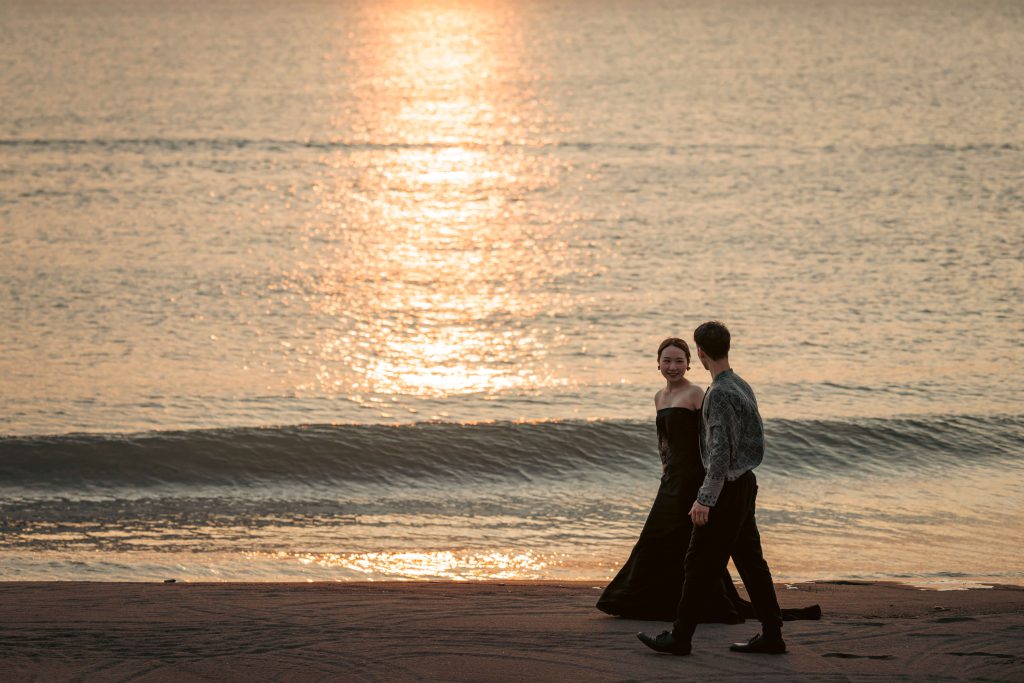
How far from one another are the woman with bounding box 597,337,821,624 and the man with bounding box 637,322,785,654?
591mm

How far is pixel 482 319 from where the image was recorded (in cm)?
2119

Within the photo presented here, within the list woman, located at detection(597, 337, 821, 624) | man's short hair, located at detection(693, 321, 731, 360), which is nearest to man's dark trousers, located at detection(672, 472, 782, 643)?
man's short hair, located at detection(693, 321, 731, 360)

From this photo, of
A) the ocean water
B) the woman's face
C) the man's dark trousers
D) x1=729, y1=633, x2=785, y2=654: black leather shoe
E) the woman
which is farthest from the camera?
the ocean water

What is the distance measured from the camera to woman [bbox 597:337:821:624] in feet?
25.2

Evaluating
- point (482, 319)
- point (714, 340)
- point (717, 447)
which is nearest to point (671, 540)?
point (717, 447)

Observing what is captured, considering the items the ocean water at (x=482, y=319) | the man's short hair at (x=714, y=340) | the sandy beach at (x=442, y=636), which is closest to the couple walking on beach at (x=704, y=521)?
the man's short hair at (x=714, y=340)

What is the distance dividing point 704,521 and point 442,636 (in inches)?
74.1

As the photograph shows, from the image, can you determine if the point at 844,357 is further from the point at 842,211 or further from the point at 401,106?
the point at 401,106

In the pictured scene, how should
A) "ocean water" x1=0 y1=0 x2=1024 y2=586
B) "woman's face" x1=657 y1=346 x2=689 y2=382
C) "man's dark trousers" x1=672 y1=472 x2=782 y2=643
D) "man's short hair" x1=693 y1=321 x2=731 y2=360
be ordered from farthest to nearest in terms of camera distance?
"ocean water" x1=0 y1=0 x2=1024 y2=586, "woman's face" x1=657 y1=346 x2=689 y2=382, "man's dark trousers" x1=672 y1=472 x2=782 y2=643, "man's short hair" x1=693 y1=321 x2=731 y2=360

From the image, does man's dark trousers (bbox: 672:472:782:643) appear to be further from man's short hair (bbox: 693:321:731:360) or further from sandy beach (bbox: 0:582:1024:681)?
man's short hair (bbox: 693:321:731:360)

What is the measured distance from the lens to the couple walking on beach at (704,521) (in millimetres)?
6734

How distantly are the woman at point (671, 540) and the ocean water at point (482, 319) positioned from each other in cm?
206

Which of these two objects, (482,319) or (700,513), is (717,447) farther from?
(482,319)

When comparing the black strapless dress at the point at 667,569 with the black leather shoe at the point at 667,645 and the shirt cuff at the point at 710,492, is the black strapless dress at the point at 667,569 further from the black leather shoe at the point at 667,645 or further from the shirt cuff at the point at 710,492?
the shirt cuff at the point at 710,492
